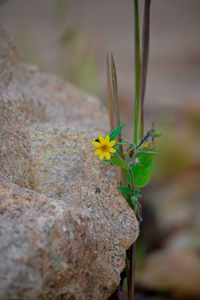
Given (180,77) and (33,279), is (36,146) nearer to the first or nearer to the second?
(33,279)

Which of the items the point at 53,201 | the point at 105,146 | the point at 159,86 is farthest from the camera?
the point at 159,86

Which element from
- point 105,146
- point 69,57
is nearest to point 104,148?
point 105,146

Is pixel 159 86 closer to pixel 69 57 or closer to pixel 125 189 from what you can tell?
pixel 69 57

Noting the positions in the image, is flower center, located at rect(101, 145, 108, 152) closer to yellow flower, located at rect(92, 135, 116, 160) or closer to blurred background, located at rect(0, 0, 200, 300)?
yellow flower, located at rect(92, 135, 116, 160)

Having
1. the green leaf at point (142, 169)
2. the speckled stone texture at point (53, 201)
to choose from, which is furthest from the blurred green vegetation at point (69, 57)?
the green leaf at point (142, 169)

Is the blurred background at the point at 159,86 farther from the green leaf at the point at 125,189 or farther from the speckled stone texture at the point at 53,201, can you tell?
the green leaf at the point at 125,189

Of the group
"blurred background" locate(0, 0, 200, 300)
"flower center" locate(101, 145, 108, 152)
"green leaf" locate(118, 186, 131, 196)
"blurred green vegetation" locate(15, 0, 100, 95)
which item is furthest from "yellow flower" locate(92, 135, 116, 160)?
"blurred green vegetation" locate(15, 0, 100, 95)
